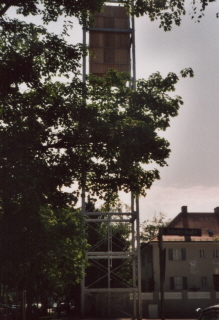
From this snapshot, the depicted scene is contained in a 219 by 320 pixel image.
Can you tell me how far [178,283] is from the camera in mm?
48000

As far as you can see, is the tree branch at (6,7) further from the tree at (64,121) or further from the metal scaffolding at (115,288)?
the metal scaffolding at (115,288)

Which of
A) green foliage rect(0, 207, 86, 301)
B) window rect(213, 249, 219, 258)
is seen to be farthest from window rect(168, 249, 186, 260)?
green foliage rect(0, 207, 86, 301)

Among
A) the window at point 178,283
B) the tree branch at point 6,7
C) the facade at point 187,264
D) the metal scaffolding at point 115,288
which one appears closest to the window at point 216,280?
the facade at point 187,264

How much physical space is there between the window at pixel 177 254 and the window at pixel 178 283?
7.07 ft

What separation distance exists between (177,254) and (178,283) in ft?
10.0

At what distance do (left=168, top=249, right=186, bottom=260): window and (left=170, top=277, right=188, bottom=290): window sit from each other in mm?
2156

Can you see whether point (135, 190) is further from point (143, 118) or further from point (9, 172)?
point (9, 172)

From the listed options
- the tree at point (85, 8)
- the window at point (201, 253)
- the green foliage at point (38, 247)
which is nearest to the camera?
the tree at point (85, 8)

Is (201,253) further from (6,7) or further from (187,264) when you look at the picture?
(6,7)

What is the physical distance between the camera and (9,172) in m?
13.8

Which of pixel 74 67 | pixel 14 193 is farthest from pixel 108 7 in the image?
pixel 14 193

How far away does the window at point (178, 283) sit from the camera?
4781cm

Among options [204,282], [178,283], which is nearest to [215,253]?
[204,282]

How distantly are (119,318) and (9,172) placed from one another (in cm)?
2491
